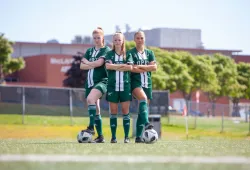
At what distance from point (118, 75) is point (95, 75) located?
64cm

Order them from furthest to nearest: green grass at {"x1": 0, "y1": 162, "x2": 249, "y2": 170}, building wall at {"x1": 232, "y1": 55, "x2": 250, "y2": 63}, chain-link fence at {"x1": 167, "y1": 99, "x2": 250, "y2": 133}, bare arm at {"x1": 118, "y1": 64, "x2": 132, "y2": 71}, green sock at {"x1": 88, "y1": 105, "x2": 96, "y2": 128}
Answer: building wall at {"x1": 232, "y1": 55, "x2": 250, "y2": 63} < chain-link fence at {"x1": 167, "y1": 99, "x2": 250, "y2": 133} < green sock at {"x1": 88, "y1": 105, "x2": 96, "y2": 128} < bare arm at {"x1": 118, "y1": 64, "x2": 132, "y2": 71} < green grass at {"x1": 0, "y1": 162, "x2": 249, "y2": 170}

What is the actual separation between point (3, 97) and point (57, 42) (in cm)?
6185

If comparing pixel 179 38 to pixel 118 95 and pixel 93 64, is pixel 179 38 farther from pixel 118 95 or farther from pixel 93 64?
pixel 118 95

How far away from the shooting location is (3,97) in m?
31.3

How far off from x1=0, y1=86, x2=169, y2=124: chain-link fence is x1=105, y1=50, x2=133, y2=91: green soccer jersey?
66.6 feet

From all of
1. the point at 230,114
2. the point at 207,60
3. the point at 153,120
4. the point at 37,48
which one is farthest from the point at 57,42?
the point at 153,120

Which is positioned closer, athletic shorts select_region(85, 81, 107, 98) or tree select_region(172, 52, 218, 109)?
athletic shorts select_region(85, 81, 107, 98)

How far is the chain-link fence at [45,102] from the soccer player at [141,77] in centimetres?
2012

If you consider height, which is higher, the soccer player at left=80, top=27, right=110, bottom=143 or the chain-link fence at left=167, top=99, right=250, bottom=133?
the soccer player at left=80, top=27, right=110, bottom=143

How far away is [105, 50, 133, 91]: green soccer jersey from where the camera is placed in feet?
37.5

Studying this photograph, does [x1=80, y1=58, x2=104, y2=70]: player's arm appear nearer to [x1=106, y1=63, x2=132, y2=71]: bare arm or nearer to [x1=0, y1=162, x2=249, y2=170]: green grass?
[x1=106, y1=63, x2=132, y2=71]: bare arm

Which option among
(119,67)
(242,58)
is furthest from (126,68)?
(242,58)

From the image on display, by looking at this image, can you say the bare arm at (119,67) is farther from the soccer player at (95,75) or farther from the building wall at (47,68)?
the building wall at (47,68)

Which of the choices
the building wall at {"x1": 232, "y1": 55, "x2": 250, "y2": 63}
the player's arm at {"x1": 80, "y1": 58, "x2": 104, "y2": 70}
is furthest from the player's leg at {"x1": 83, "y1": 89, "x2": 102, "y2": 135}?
the building wall at {"x1": 232, "y1": 55, "x2": 250, "y2": 63}
